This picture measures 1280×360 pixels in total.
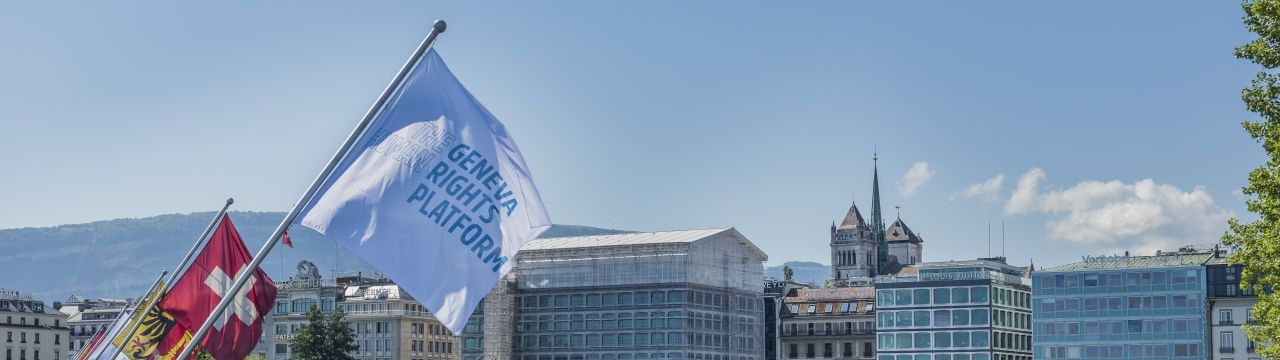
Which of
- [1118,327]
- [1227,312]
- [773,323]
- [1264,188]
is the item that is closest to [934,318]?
[1118,327]

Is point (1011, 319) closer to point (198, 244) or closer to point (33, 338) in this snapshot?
point (33, 338)

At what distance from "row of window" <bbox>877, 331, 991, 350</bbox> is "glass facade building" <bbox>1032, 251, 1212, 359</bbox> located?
7.18 meters

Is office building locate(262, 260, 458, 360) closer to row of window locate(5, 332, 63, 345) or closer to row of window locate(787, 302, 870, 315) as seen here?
row of window locate(5, 332, 63, 345)

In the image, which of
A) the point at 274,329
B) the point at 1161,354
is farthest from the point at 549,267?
the point at 1161,354

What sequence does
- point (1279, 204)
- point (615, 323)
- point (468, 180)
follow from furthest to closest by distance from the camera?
point (615, 323), point (1279, 204), point (468, 180)

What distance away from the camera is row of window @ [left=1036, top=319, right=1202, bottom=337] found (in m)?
131

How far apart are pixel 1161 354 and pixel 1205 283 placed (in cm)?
571

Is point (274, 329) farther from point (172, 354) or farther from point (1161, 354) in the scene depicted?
point (172, 354)

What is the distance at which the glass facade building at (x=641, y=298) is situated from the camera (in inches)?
6033

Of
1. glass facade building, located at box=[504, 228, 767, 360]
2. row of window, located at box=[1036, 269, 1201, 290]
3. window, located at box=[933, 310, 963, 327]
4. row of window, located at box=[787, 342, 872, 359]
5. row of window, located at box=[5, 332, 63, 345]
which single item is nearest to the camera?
row of window, located at box=[1036, 269, 1201, 290]

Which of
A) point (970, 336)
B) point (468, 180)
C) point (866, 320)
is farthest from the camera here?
point (866, 320)

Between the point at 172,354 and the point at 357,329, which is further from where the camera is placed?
the point at 357,329

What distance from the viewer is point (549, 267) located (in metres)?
161

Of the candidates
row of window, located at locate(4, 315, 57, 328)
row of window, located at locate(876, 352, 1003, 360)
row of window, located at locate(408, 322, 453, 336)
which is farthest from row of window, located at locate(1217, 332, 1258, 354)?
row of window, located at locate(4, 315, 57, 328)
